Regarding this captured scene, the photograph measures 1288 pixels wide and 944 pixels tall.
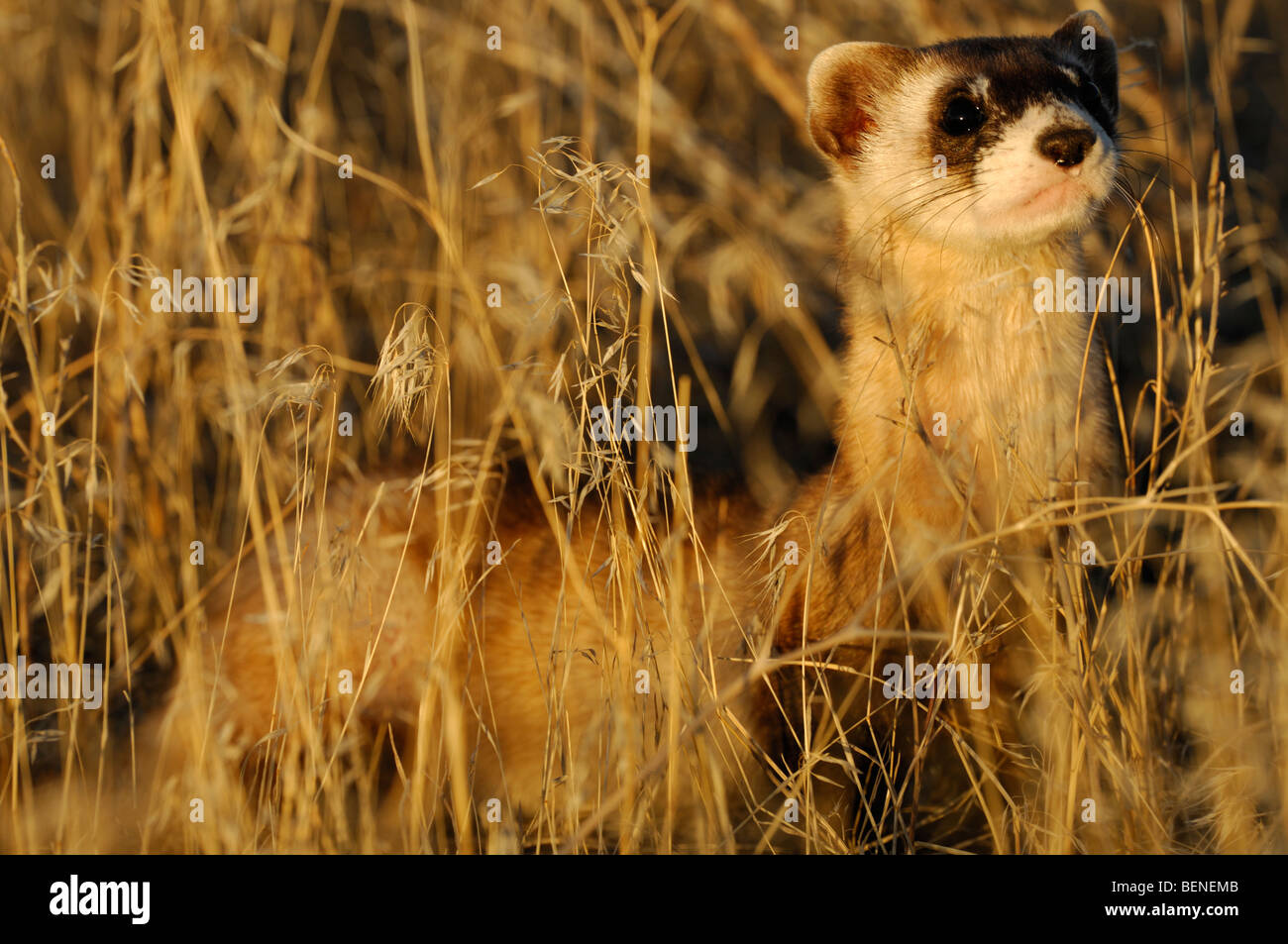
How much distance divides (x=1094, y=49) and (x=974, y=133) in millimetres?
658

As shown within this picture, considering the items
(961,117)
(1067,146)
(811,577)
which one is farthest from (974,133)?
(811,577)

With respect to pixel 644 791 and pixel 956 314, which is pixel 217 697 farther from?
pixel 956 314

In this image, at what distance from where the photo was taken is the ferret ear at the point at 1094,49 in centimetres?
283

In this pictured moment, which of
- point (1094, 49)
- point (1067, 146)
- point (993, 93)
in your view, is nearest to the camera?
point (1067, 146)

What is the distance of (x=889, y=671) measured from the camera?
2408 mm

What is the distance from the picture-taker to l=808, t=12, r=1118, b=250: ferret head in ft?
7.48

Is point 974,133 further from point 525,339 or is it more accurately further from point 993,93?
point 525,339

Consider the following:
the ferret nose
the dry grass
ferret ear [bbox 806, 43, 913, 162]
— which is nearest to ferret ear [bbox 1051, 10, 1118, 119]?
the dry grass

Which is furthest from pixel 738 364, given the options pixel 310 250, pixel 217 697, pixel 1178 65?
pixel 217 697

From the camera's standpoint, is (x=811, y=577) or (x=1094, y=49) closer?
(x=811, y=577)

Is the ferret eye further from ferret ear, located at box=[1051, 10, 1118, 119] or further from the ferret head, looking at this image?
ferret ear, located at box=[1051, 10, 1118, 119]

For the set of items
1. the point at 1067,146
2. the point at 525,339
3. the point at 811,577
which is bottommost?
the point at 811,577

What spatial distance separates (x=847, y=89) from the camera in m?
2.87

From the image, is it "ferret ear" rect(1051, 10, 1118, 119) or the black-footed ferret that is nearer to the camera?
the black-footed ferret
